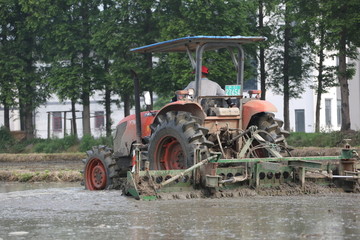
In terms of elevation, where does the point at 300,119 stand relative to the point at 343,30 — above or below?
below

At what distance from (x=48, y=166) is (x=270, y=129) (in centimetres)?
1502

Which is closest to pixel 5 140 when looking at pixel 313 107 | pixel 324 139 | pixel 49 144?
pixel 49 144

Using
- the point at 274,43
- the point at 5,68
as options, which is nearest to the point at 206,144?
the point at 274,43

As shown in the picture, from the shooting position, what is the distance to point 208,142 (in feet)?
44.8

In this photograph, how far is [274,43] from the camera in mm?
36562

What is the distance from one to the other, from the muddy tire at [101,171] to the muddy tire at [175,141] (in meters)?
1.98

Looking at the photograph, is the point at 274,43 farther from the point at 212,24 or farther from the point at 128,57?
the point at 128,57

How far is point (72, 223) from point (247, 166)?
406cm

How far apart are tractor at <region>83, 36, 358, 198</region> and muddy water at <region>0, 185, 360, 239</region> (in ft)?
1.58

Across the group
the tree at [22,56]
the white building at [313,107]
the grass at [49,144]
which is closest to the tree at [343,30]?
the grass at [49,144]

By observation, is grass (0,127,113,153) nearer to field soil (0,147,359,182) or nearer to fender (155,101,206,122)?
field soil (0,147,359,182)

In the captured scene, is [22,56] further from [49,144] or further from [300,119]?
[300,119]

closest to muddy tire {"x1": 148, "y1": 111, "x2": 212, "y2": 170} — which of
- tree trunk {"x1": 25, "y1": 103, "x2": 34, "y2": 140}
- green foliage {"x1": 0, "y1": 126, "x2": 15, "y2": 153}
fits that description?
green foliage {"x1": 0, "y1": 126, "x2": 15, "y2": 153}

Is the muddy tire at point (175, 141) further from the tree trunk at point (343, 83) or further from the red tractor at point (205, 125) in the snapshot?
the tree trunk at point (343, 83)
